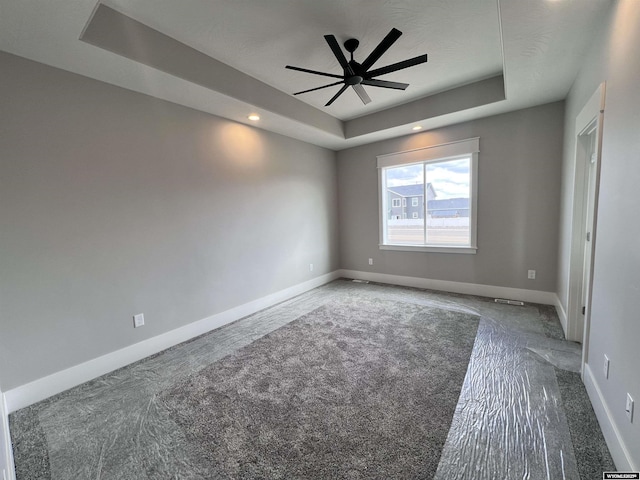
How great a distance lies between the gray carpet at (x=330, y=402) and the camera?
151cm

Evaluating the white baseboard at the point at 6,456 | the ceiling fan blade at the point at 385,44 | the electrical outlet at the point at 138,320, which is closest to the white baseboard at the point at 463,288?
the ceiling fan blade at the point at 385,44

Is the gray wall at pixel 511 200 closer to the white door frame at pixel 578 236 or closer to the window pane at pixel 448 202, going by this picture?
the window pane at pixel 448 202

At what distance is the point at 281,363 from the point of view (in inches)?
99.2

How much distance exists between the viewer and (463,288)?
4.30 metres

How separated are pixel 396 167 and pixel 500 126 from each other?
5.19 ft

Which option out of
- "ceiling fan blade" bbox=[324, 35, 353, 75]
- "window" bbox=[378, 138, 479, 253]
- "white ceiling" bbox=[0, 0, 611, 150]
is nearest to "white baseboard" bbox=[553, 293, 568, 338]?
"window" bbox=[378, 138, 479, 253]

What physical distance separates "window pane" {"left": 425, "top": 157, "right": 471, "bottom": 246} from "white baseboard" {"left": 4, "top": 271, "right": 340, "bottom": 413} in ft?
9.83

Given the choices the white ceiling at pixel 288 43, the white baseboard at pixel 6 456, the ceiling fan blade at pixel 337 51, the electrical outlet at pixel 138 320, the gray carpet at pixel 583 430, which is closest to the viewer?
the white baseboard at pixel 6 456

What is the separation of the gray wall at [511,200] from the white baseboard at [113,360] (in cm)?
305

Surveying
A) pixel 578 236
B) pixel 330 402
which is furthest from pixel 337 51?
pixel 578 236

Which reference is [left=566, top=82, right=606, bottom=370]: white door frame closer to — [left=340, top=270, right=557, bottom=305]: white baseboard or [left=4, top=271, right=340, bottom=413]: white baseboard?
[left=340, top=270, right=557, bottom=305]: white baseboard

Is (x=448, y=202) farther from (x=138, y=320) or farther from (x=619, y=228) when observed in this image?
(x=138, y=320)

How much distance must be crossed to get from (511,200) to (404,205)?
1.57m

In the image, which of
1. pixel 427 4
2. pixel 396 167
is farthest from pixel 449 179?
pixel 427 4
